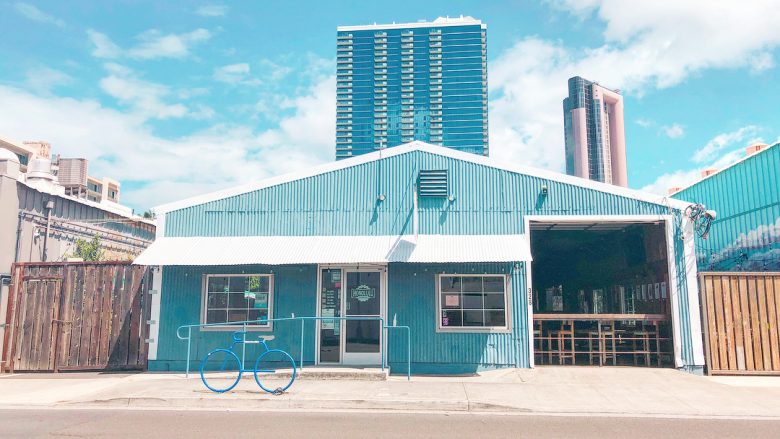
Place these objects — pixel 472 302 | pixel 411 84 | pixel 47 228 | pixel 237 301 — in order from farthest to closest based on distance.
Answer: pixel 411 84
pixel 47 228
pixel 237 301
pixel 472 302

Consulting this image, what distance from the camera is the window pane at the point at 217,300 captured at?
13109 millimetres

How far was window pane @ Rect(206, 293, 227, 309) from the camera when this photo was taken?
13109 mm

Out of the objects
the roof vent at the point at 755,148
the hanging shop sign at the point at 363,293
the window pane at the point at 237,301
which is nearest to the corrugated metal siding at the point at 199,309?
the window pane at the point at 237,301

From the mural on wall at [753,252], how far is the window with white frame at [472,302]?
23.5 feet

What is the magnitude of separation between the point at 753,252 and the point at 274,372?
1287 cm

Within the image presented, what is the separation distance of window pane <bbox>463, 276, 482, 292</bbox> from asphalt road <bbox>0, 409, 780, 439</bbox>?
178 inches

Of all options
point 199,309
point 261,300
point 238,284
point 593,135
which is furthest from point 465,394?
point 593,135

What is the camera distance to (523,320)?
1253cm

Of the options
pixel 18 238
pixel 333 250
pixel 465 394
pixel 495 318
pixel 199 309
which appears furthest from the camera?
pixel 18 238

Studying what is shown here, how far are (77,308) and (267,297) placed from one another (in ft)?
14.4

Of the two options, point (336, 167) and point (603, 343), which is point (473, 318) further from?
point (336, 167)

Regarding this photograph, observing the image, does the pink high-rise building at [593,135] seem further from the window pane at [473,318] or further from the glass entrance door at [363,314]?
the glass entrance door at [363,314]

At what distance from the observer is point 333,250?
12.5m

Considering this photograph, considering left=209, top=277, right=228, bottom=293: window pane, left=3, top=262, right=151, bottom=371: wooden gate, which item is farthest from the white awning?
left=3, top=262, right=151, bottom=371: wooden gate
